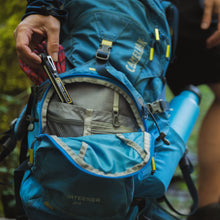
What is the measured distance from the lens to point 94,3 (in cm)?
125

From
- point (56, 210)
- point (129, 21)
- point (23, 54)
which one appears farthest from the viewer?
point (129, 21)

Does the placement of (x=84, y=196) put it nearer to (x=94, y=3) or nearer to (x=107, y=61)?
(x=107, y=61)

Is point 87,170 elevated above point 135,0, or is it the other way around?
point 135,0

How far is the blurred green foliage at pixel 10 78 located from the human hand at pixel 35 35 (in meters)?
0.89

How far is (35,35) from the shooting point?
1213 millimetres

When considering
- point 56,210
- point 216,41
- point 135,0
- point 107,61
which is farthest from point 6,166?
point 216,41

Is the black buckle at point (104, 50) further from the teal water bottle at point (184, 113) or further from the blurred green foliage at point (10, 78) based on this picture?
the blurred green foliage at point (10, 78)

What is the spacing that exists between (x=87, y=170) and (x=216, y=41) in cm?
102

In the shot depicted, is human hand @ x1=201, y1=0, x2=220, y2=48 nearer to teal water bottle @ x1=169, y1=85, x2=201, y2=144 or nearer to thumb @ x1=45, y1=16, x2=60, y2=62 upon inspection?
teal water bottle @ x1=169, y1=85, x2=201, y2=144

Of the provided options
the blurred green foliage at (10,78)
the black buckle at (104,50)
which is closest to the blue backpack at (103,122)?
the black buckle at (104,50)

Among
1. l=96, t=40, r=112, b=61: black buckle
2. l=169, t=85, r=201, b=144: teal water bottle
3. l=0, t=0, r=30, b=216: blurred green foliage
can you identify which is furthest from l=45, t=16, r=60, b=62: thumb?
l=0, t=0, r=30, b=216: blurred green foliage

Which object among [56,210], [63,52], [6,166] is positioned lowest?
[6,166]

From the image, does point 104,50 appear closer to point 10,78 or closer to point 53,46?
point 53,46

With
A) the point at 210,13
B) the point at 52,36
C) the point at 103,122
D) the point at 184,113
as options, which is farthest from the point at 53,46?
the point at 210,13
